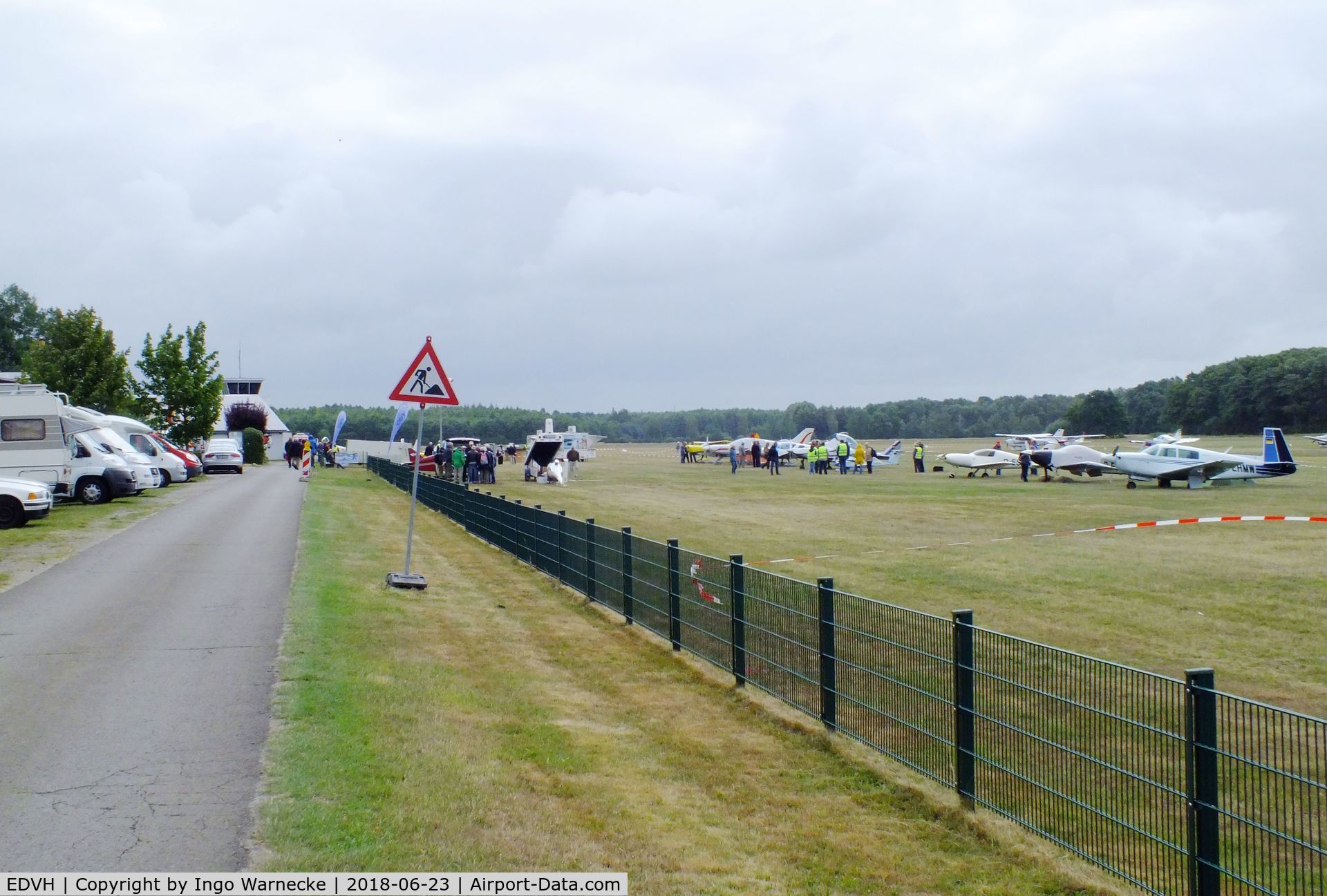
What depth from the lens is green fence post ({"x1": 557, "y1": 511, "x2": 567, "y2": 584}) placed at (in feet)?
50.9

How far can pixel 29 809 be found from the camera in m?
5.65

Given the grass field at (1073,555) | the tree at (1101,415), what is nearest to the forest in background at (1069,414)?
the tree at (1101,415)

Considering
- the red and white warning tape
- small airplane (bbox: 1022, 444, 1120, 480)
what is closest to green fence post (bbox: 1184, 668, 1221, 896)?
the red and white warning tape

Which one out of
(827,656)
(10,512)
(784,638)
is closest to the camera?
(827,656)

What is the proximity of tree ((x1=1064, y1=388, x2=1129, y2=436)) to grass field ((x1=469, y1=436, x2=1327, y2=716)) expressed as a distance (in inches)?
3187

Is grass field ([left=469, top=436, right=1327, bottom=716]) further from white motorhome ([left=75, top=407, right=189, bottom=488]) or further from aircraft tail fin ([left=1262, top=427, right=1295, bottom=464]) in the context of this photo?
white motorhome ([left=75, top=407, right=189, bottom=488])

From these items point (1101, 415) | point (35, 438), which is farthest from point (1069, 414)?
point (35, 438)

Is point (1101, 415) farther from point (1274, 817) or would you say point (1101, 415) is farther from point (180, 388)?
point (1274, 817)

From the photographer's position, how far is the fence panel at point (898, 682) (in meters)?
6.73

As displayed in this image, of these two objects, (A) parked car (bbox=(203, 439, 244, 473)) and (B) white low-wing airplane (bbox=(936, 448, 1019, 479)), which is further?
(B) white low-wing airplane (bbox=(936, 448, 1019, 479))

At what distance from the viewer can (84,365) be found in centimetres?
4816

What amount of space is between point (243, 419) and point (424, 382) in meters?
67.6

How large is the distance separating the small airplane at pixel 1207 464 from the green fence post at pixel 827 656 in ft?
116

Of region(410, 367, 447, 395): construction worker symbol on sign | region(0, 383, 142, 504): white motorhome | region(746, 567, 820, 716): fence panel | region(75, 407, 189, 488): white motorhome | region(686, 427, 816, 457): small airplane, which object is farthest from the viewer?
region(686, 427, 816, 457): small airplane
